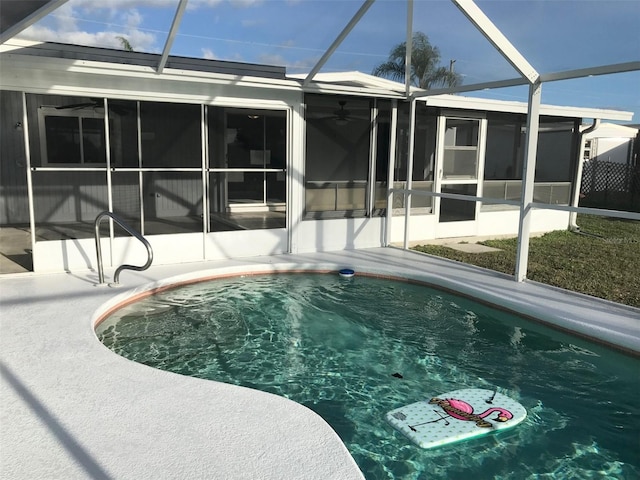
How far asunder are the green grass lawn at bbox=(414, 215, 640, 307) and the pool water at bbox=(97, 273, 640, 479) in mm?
1833

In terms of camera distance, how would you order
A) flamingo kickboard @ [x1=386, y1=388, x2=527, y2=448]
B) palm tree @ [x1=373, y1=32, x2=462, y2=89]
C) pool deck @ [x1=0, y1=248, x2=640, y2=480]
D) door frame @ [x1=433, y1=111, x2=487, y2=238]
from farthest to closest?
door frame @ [x1=433, y1=111, x2=487, y2=238] → palm tree @ [x1=373, y1=32, x2=462, y2=89] → flamingo kickboard @ [x1=386, y1=388, x2=527, y2=448] → pool deck @ [x1=0, y1=248, x2=640, y2=480]

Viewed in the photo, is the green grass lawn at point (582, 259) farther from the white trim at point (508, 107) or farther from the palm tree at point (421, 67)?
the palm tree at point (421, 67)

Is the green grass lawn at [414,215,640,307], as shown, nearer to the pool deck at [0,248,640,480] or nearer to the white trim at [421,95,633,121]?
the pool deck at [0,248,640,480]

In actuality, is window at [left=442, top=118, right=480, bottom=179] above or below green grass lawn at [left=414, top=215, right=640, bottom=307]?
above

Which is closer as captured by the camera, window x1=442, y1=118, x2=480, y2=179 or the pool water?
the pool water

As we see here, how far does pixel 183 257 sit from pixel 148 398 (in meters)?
4.23

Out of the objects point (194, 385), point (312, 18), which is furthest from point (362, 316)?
point (312, 18)

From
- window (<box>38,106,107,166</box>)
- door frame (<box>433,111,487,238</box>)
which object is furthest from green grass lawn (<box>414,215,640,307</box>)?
window (<box>38,106,107,166</box>)

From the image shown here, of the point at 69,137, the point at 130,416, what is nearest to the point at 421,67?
A: the point at 69,137

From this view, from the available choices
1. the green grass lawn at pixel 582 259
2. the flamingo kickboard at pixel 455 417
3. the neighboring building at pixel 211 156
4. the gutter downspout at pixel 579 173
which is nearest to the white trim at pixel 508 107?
the neighboring building at pixel 211 156

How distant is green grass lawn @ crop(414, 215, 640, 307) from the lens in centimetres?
677

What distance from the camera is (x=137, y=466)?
2473 millimetres

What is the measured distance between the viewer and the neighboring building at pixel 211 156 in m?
6.53

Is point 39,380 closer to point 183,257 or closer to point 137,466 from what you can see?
point 137,466
